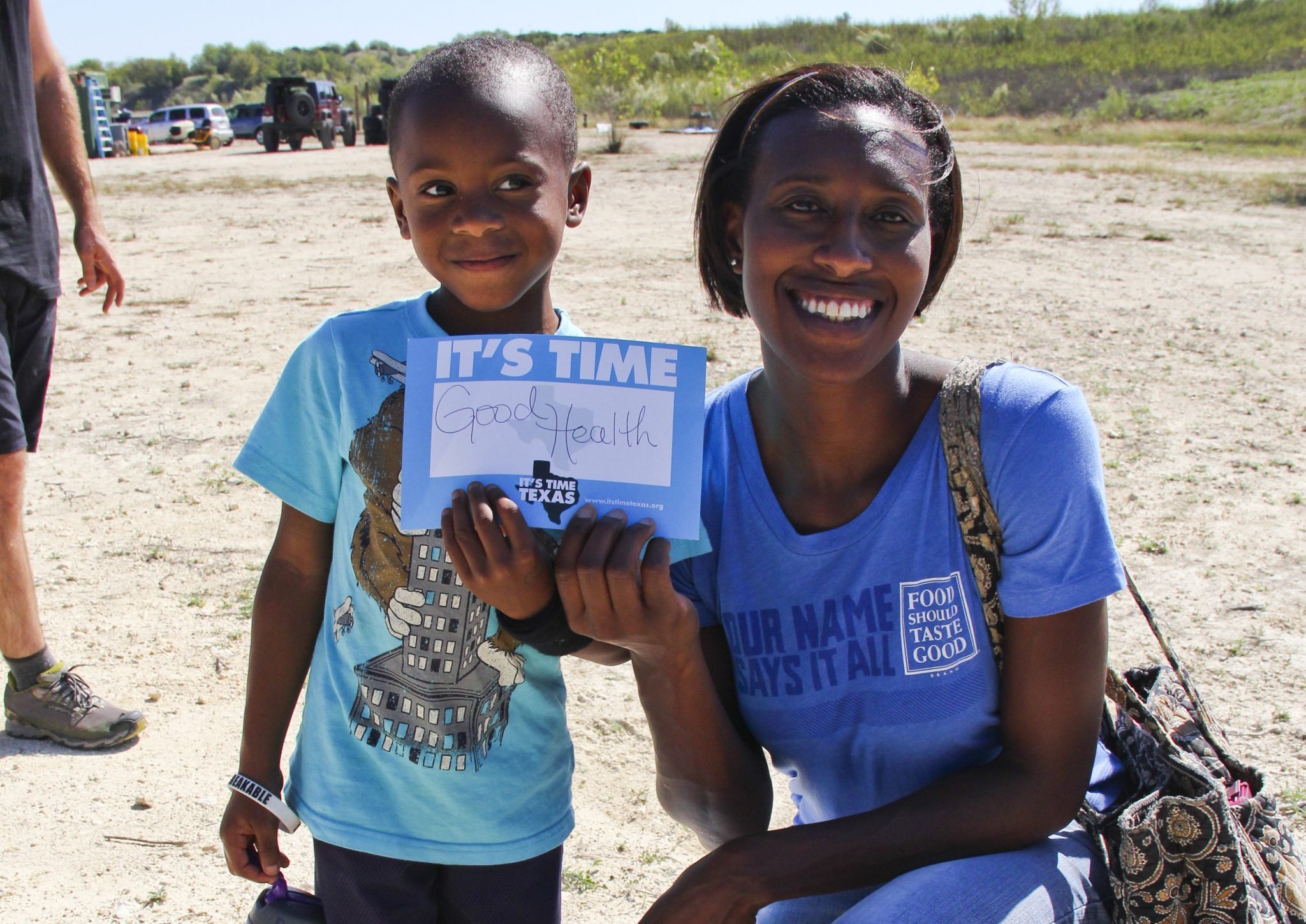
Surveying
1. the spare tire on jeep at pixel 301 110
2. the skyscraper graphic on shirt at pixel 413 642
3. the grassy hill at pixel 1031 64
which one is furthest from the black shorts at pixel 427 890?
the spare tire on jeep at pixel 301 110

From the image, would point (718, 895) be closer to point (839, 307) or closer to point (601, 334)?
point (839, 307)

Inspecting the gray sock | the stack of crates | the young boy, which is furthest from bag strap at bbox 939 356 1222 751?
the stack of crates

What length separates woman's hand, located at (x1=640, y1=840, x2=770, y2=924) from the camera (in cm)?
162

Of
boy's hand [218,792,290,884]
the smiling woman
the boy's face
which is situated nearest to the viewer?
the smiling woman

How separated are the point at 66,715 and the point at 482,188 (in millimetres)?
2152

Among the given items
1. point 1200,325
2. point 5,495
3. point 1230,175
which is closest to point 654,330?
point 1200,325

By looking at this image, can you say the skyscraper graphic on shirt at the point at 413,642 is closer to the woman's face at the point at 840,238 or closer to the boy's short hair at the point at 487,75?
the boy's short hair at the point at 487,75

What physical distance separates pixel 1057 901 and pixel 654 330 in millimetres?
5895

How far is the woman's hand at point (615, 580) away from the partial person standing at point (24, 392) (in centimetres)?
211

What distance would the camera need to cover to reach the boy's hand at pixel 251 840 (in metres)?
1.78

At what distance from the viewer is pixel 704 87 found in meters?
37.4

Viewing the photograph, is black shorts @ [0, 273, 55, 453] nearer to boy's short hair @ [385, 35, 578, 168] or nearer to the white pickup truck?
boy's short hair @ [385, 35, 578, 168]

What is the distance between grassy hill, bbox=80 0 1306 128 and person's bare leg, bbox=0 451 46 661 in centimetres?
2088

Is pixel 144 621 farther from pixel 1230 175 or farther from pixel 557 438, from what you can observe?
pixel 1230 175
